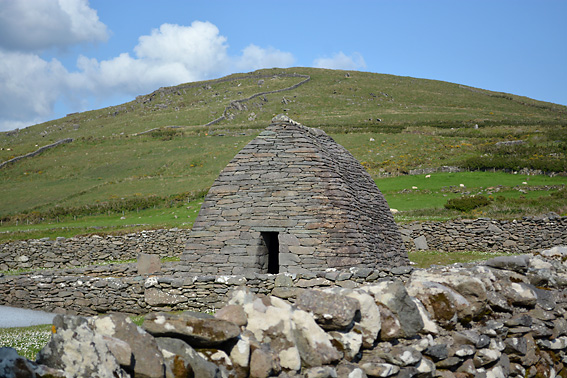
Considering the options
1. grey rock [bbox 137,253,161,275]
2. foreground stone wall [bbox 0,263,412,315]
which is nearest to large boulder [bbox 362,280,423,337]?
foreground stone wall [bbox 0,263,412,315]

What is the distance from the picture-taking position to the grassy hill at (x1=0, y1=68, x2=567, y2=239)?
142 feet

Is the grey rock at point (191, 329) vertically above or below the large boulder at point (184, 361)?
above

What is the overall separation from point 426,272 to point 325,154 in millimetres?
9824

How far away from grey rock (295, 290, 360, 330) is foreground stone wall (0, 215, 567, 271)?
77.9 ft

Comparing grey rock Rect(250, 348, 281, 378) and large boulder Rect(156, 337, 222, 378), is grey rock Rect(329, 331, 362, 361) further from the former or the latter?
large boulder Rect(156, 337, 222, 378)

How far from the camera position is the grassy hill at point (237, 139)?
142 feet

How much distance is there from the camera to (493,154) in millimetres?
46719

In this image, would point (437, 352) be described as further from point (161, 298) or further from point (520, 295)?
point (161, 298)

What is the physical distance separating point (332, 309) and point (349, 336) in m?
0.29

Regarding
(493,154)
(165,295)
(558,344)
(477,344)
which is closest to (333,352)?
(477,344)

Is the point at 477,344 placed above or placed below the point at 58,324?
below

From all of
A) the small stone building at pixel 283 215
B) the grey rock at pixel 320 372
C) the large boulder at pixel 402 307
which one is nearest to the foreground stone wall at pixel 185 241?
the small stone building at pixel 283 215

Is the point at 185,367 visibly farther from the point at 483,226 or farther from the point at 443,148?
the point at 443,148

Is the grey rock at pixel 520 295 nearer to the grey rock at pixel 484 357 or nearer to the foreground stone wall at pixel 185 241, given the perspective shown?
the grey rock at pixel 484 357
